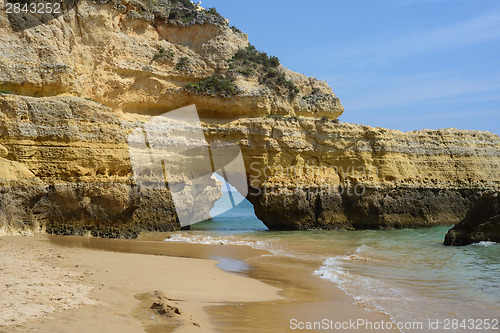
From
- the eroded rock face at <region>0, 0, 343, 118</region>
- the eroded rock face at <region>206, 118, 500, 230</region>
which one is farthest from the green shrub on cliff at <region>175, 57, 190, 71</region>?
the eroded rock face at <region>206, 118, 500, 230</region>

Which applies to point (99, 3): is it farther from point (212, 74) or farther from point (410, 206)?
point (410, 206)

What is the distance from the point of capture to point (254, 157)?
19125 mm

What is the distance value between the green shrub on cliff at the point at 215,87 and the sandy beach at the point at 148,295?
11.3 m

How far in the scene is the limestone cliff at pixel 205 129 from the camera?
547 inches

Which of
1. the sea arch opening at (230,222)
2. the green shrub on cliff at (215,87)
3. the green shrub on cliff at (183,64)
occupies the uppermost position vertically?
the green shrub on cliff at (183,64)

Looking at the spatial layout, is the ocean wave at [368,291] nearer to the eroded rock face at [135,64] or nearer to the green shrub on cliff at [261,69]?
the eroded rock face at [135,64]

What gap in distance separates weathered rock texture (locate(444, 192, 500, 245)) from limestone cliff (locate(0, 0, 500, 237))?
6127 millimetres

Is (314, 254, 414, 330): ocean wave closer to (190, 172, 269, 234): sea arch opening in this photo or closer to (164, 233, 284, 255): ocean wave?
(164, 233, 284, 255): ocean wave

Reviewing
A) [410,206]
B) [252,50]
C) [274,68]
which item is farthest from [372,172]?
[252,50]

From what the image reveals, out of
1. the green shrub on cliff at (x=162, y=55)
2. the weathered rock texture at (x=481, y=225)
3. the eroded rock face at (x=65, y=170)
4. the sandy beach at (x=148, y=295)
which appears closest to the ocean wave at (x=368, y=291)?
the sandy beach at (x=148, y=295)

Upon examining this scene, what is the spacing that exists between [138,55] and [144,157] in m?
4.96

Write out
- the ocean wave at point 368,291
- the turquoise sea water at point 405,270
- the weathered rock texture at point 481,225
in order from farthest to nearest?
the weathered rock texture at point 481,225 < the turquoise sea water at point 405,270 < the ocean wave at point 368,291

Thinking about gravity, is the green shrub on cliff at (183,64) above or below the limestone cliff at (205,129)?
above

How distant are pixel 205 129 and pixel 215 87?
2140 mm
